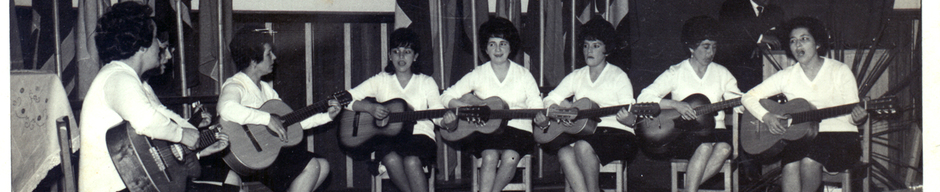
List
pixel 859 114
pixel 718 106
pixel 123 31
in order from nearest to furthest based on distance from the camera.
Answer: pixel 123 31, pixel 859 114, pixel 718 106

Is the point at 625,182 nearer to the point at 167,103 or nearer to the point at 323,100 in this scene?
the point at 323,100

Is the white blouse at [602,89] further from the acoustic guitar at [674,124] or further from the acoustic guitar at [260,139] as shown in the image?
the acoustic guitar at [260,139]

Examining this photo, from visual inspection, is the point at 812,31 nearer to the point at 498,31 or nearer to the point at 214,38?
the point at 498,31

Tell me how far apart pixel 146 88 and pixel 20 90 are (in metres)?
0.43

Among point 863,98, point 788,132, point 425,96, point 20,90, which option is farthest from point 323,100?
point 863,98

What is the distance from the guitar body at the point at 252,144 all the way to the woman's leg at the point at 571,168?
3.97 ft

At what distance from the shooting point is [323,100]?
9.26 feet

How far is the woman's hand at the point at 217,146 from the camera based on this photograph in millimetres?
2568

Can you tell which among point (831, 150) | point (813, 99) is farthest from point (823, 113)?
point (831, 150)

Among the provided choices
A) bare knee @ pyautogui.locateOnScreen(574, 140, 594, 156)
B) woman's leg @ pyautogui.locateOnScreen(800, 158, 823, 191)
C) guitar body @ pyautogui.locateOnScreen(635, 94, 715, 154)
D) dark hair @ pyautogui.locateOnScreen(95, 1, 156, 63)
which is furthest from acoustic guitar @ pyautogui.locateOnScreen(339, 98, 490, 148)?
woman's leg @ pyautogui.locateOnScreen(800, 158, 823, 191)

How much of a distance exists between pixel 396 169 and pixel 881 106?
204 centimetres

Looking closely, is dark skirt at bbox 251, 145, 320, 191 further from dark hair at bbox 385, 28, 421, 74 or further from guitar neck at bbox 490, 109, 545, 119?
guitar neck at bbox 490, 109, 545, 119

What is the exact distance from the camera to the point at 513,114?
116 inches

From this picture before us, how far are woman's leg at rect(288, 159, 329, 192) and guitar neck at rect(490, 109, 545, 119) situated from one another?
0.82 m
